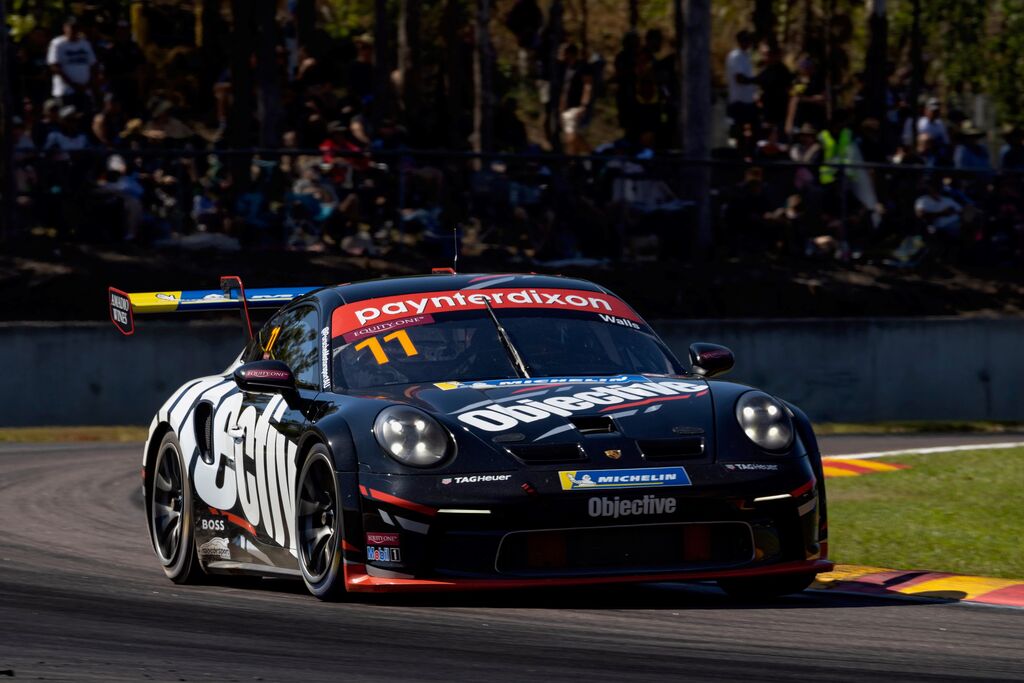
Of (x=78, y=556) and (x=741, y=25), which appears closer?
(x=78, y=556)

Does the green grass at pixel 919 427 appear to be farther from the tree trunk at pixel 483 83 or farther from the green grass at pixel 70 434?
the green grass at pixel 70 434

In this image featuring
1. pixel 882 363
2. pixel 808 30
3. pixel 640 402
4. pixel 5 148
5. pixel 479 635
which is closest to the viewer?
pixel 479 635

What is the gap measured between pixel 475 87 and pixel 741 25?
1333 cm

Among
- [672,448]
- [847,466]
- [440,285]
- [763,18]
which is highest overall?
[763,18]

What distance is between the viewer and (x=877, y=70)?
22188mm

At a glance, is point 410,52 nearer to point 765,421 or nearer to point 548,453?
point 765,421

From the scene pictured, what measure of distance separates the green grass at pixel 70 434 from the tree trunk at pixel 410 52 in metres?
6.14

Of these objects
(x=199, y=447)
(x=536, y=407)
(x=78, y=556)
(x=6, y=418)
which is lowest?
(x=6, y=418)

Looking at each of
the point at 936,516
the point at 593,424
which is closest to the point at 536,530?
the point at 593,424

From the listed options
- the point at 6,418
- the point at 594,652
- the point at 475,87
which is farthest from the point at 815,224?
the point at 594,652

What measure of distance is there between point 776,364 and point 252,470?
11.3 meters

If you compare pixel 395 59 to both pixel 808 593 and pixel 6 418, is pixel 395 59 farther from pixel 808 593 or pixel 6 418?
pixel 808 593

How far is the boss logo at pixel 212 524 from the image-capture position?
7.59 m

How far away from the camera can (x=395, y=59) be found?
28.0 m
